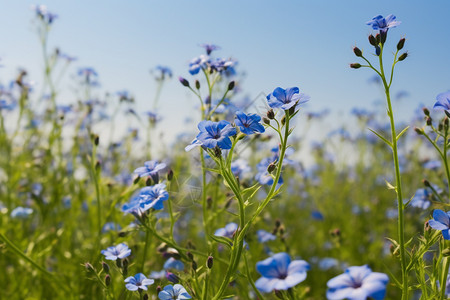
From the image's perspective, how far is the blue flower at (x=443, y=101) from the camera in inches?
78.2

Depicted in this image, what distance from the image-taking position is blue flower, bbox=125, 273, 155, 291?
6.29 feet

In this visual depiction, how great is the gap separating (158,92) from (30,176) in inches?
75.9

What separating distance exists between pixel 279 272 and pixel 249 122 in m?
0.64

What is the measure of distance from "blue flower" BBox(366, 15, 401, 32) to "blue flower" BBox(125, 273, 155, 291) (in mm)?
1587

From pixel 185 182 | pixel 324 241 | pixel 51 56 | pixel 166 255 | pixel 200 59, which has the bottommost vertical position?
pixel 324 241

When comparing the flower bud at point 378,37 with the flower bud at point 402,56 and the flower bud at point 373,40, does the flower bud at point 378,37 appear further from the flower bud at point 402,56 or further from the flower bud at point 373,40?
the flower bud at point 402,56

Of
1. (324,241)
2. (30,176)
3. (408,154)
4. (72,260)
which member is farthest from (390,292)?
(30,176)

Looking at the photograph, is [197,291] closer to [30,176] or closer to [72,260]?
[72,260]

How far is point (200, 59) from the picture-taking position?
274 centimetres

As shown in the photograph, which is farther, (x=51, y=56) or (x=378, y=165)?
(x=378, y=165)

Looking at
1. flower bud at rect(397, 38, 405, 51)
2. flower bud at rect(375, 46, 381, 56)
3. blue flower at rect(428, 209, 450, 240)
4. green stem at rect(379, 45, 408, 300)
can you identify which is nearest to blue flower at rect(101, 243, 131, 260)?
green stem at rect(379, 45, 408, 300)

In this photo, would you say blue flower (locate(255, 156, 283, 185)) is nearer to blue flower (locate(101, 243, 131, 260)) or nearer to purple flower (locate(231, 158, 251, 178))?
purple flower (locate(231, 158, 251, 178))

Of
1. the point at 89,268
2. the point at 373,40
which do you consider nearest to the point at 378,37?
the point at 373,40

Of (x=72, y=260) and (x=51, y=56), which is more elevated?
(x=51, y=56)
